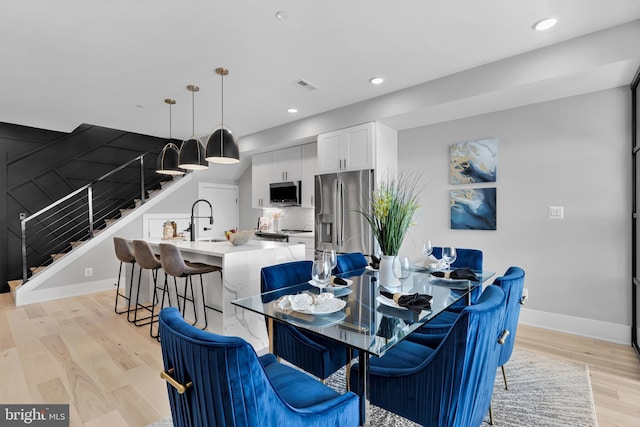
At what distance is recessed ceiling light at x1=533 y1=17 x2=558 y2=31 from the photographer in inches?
89.5

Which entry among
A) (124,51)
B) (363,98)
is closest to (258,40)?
(124,51)

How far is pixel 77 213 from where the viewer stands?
518 centimetres

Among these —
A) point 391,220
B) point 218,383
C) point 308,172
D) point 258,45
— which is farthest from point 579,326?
point 258,45

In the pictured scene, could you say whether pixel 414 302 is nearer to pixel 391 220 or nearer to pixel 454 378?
pixel 454 378

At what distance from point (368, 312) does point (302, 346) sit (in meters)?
0.48

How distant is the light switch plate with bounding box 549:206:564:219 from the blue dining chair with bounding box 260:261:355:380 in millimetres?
2738

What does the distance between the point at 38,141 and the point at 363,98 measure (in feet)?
17.0

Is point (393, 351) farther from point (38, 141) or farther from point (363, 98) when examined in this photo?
point (38, 141)

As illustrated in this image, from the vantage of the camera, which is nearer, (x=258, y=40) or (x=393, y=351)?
(x=393, y=351)

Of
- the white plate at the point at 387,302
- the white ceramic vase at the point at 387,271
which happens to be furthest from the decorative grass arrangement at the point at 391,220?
the white plate at the point at 387,302

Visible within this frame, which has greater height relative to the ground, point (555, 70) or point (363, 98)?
point (363, 98)

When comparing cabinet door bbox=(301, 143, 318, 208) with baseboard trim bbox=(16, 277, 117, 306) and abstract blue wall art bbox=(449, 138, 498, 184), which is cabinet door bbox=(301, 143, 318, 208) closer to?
abstract blue wall art bbox=(449, 138, 498, 184)

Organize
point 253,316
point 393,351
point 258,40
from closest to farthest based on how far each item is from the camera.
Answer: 1. point 393,351
2. point 258,40
3. point 253,316

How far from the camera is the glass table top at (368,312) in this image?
1.18 meters
